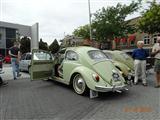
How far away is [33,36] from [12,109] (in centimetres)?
1058

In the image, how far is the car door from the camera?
8.92 meters

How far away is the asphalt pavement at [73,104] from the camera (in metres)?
5.59

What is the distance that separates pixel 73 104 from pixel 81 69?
1.46 m

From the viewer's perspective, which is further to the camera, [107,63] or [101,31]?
[101,31]

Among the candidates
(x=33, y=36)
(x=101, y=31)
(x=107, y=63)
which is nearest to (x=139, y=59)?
(x=107, y=63)

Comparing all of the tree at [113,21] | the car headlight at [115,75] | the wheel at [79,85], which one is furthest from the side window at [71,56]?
the tree at [113,21]

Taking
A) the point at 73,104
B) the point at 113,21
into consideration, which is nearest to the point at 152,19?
the point at 113,21

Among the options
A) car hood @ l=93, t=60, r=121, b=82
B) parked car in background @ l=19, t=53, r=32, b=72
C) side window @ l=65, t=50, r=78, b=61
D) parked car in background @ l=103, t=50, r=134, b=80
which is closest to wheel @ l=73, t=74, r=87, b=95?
car hood @ l=93, t=60, r=121, b=82

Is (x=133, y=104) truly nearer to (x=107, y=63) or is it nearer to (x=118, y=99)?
(x=118, y=99)

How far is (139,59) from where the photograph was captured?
925 centimetres

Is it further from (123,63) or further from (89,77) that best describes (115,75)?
(123,63)

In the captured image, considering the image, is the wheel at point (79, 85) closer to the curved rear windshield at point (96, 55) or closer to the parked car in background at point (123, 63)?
the curved rear windshield at point (96, 55)

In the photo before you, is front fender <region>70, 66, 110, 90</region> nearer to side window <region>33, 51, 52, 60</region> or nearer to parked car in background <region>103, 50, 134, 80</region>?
side window <region>33, 51, 52, 60</region>

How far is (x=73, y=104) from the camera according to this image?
6.63 metres
